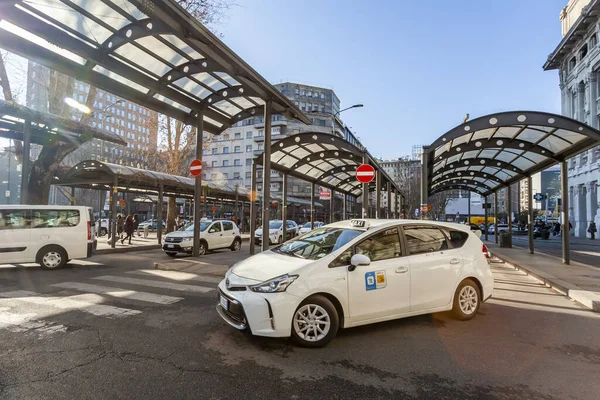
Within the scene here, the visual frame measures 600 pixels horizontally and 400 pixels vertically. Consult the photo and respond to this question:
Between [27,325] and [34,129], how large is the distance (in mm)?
12158

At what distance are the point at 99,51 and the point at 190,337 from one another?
721cm

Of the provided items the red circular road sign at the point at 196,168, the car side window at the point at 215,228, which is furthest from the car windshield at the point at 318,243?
the car side window at the point at 215,228

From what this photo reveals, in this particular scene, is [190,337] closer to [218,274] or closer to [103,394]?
[103,394]

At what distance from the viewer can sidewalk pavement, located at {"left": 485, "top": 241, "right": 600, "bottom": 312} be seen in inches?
269

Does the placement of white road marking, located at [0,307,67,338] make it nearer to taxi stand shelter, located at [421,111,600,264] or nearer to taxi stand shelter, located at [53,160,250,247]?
taxi stand shelter, located at [421,111,600,264]

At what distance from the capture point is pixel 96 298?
6484 millimetres

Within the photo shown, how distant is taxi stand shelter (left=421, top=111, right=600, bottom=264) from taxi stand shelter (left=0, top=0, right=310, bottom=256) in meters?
5.67

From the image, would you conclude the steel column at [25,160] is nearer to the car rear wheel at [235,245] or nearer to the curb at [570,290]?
the car rear wheel at [235,245]

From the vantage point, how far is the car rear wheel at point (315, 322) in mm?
4195

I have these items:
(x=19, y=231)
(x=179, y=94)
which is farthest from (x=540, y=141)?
(x=19, y=231)

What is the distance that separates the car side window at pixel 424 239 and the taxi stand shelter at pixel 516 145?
6.44 meters

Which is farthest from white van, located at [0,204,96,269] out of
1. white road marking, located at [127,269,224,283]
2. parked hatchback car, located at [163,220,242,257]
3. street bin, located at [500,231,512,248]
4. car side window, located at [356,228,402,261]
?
street bin, located at [500,231,512,248]

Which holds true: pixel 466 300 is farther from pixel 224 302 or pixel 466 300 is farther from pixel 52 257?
pixel 52 257

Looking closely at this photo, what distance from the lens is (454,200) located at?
53531mm
